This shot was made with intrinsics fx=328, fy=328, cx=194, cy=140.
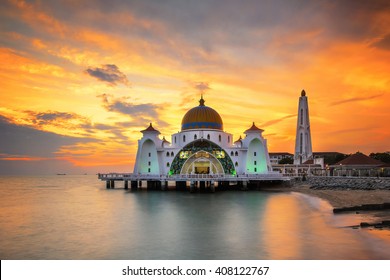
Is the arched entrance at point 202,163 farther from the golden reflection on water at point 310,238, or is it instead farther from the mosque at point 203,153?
the golden reflection on water at point 310,238

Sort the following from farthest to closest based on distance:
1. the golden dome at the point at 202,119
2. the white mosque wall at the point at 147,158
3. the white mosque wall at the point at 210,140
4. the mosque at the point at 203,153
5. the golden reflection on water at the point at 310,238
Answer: the golden dome at the point at 202,119 → the white mosque wall at the point at 147,158 → the white mosque wall at the point at 210,140 → the mosque at the point at 203,153 → the golden reflection on water at the point at 310,238

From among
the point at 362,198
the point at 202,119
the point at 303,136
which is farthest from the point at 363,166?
the point at 303,136

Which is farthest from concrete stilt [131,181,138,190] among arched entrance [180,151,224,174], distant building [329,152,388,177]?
distant building [329,152,388,177]

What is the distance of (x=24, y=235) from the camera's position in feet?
47.2

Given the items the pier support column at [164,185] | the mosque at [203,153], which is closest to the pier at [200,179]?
the pier support column at [164,185]

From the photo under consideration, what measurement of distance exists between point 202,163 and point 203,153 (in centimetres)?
140

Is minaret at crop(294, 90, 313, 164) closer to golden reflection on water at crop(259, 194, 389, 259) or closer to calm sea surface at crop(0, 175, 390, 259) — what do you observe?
calm sea surface at crop(0, 175, 390, 259)

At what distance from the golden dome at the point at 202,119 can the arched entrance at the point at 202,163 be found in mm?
3574

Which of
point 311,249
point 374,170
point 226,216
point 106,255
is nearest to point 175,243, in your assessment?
point 106,255

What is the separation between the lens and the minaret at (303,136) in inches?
2436

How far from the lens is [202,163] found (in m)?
39.7

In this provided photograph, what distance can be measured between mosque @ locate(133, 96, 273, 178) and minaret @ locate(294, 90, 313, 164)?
993 inches

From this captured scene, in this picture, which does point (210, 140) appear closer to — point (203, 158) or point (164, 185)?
point (203, 158)

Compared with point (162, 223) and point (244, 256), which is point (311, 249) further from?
point (162, 223)
